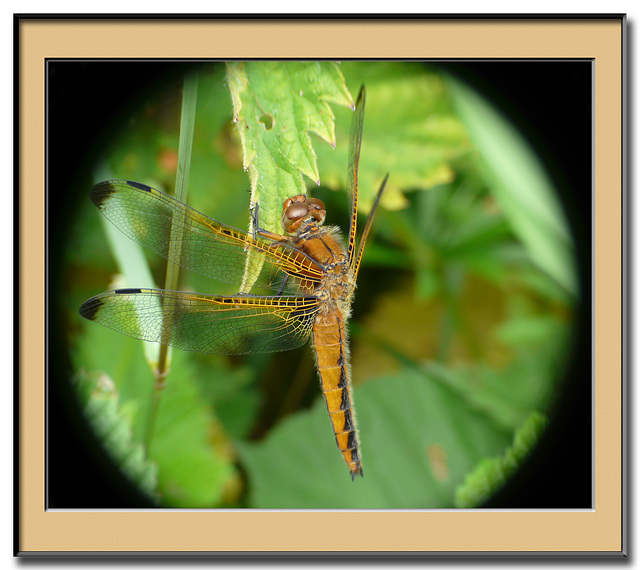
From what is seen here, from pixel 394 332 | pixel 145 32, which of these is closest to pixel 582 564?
pixel 394 332

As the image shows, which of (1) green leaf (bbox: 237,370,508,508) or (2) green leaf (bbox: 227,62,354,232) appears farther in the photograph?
(1) green leaf (bbox: 237,370,508,508)

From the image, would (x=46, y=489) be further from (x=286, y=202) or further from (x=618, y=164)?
(x=618, y=164)

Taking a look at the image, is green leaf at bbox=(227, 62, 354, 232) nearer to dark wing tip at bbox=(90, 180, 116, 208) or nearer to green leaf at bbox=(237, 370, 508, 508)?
dark wing tip at bbox=(90, 180, 116, 208)

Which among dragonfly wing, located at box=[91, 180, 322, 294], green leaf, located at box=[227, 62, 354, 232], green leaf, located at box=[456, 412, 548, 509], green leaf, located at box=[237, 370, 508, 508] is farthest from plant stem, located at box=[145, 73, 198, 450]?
green leaf, located at box=[456, 412, 548, 509]

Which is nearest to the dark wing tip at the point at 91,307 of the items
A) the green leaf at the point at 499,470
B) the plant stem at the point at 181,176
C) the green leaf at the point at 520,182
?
the plant stem at the point at 181,176

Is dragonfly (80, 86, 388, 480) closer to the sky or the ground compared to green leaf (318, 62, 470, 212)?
closer to the ground

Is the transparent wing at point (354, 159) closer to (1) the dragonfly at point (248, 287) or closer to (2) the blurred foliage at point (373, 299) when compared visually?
(1) the dragonfly at point (248, 287)

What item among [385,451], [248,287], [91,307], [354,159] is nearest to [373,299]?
[385,451]
